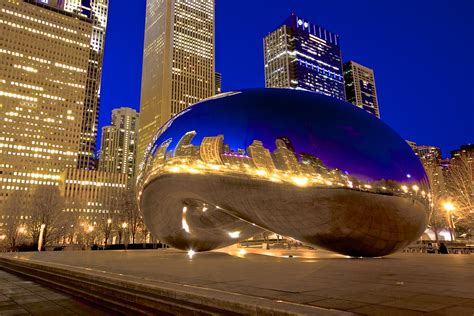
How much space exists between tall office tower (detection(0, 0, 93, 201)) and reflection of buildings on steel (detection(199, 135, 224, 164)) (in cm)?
14371

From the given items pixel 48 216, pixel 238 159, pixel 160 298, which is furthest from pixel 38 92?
pixel 160 298

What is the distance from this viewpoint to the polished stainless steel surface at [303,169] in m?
8.27

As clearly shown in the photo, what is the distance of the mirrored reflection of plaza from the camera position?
820 centimetres

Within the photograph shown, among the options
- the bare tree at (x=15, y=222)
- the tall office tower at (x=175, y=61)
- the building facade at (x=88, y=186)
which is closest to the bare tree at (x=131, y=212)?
the bare tree at (x=15, y=222)

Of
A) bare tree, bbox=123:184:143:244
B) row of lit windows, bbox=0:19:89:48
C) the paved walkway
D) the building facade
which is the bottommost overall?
the paved walkway

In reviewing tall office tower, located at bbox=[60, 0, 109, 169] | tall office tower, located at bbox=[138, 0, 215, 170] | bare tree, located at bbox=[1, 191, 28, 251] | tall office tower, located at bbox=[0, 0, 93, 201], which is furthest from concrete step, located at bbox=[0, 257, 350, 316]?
tall office tower, located at bbox=[60, 0, 109, 169]

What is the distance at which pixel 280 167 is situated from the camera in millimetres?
8273

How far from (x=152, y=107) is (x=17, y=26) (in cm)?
6120

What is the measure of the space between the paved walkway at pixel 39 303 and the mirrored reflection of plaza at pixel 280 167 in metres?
3.96

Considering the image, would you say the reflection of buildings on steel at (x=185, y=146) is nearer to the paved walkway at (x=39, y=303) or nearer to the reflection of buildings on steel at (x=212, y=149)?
the reflection of buildings on steel at (x=212, y=149)

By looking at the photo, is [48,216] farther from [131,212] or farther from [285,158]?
[285,158]

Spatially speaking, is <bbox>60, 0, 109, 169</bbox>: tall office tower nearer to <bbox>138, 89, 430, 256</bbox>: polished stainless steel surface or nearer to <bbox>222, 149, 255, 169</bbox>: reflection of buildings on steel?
<bbox>138, 89, 430, 256</bbox>: polished stainless steel surface

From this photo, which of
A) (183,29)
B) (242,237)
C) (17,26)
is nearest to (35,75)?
(17,26)

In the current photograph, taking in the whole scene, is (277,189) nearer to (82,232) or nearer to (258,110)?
(258,110)
